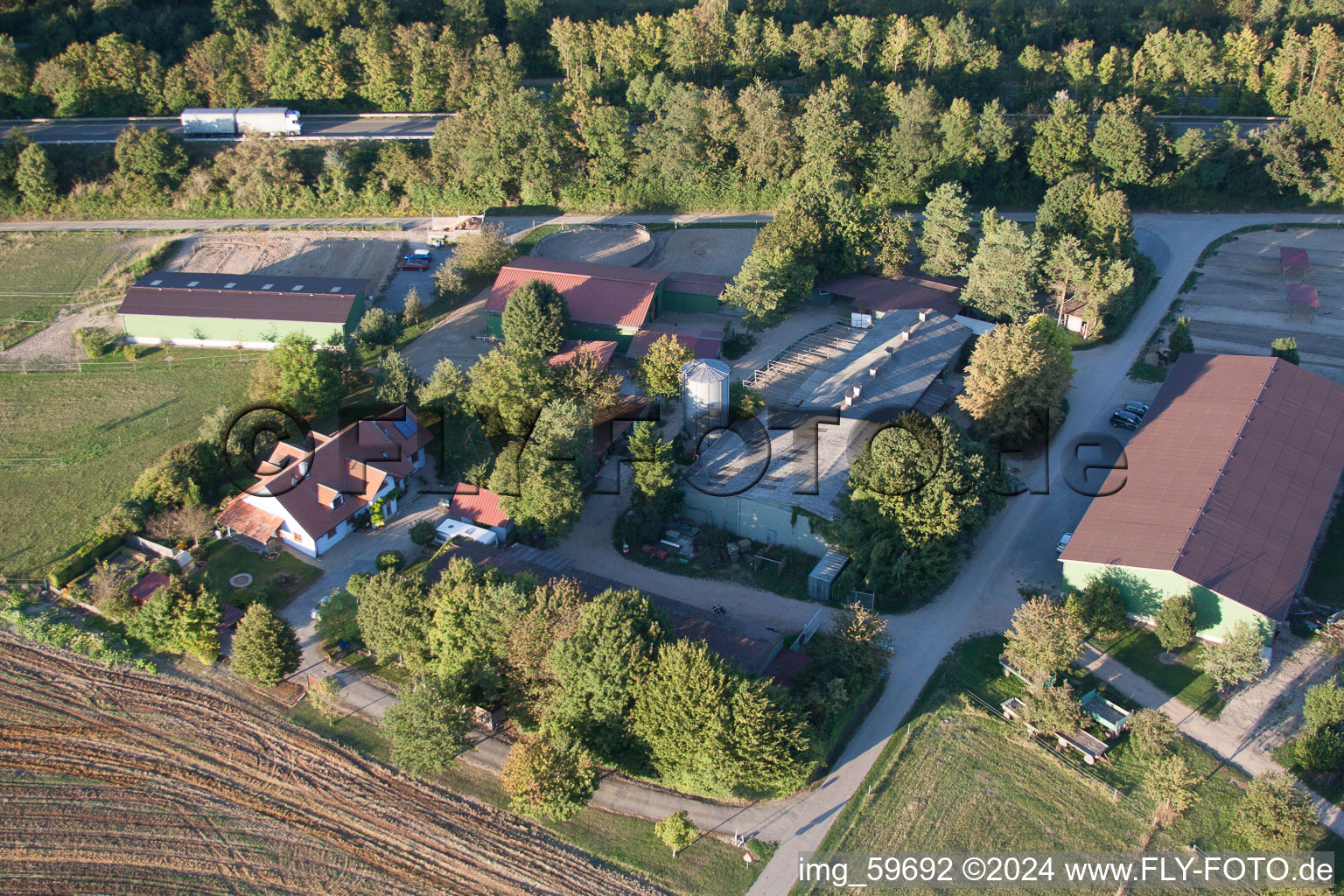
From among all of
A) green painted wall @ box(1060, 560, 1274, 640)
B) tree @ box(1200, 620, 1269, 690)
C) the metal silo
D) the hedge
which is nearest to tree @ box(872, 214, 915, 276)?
the metal silo

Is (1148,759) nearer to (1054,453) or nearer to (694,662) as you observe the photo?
(694,662)

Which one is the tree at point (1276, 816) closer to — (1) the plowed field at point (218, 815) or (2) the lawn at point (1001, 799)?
(2) the lawn at point (1001, 799)

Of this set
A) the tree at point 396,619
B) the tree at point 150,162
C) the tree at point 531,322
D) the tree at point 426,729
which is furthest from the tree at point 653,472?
the tree at point 150,162

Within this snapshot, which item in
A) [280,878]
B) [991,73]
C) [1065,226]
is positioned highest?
[991,73]

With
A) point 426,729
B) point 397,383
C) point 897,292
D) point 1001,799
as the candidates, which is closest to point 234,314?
point 397,383

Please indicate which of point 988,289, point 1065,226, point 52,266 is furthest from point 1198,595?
point 52,266
